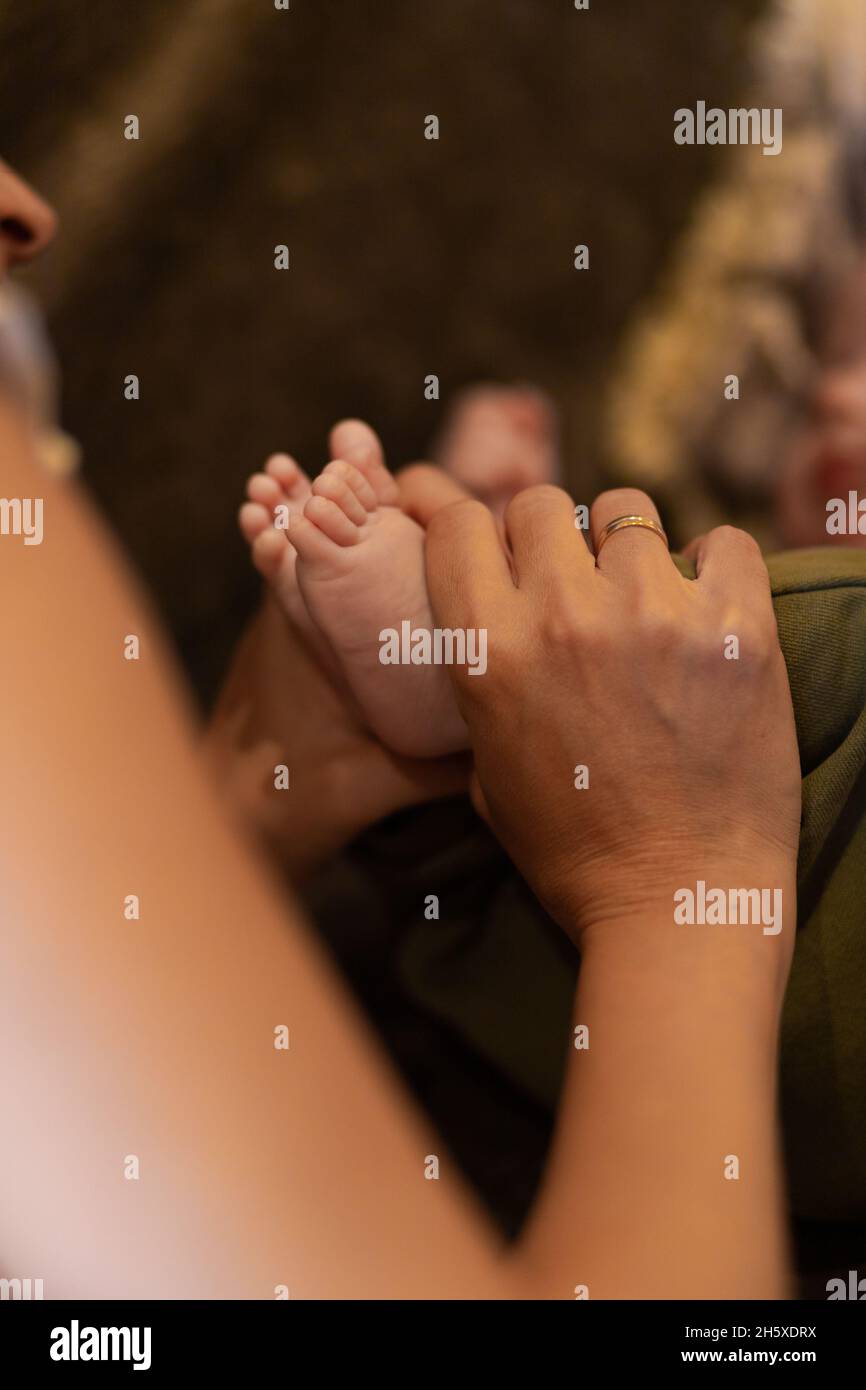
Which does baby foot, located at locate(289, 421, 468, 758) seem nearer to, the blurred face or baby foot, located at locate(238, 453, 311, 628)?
baby foot, located at locate(238, 453, 311, 628)

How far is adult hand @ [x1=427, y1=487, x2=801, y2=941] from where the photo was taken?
340 millimetres

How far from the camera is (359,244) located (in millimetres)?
922

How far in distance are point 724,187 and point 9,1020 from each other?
920 mm

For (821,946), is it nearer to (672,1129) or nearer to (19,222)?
(672,1129)

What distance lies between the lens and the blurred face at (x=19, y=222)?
397 millimetres

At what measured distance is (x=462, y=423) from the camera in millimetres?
835

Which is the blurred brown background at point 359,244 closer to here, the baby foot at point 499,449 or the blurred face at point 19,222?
the baby foot at point 499,449

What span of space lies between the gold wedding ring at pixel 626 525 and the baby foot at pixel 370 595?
70 mm

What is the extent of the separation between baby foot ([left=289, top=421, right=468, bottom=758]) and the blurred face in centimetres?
15

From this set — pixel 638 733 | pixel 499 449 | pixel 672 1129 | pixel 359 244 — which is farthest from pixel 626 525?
pixel 359 244

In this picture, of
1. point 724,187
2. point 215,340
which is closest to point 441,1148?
point 215,340

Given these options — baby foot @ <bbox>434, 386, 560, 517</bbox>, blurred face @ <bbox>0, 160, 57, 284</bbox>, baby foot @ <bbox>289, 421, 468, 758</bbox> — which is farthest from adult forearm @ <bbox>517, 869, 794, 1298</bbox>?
baby foot @ <bbox>434, 386, 560, 517</bbox>

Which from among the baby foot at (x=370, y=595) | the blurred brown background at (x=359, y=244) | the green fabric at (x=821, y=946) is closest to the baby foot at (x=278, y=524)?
the baby foot at (x=370, y=595)

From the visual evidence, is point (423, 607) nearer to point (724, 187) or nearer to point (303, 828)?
point (303, 828)
